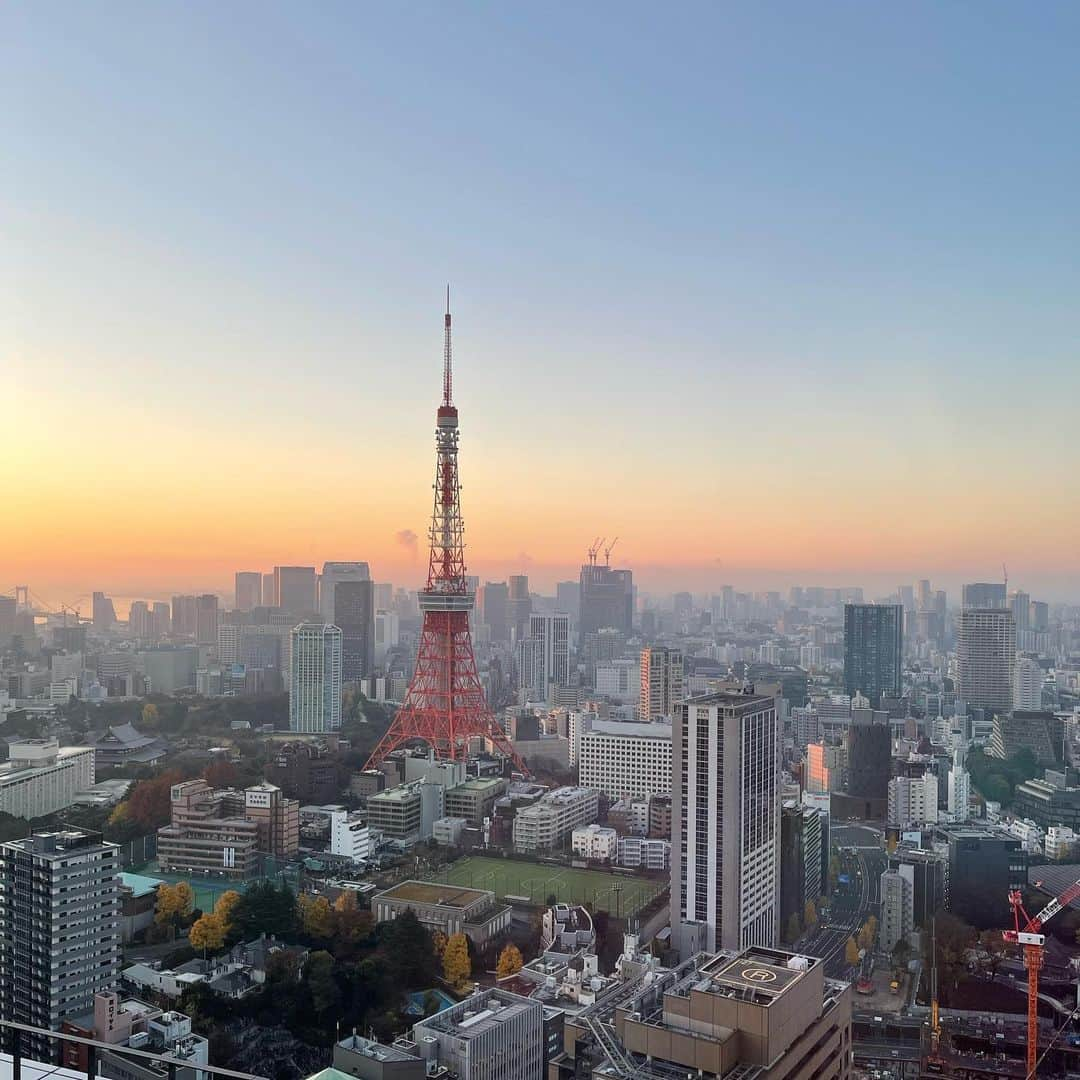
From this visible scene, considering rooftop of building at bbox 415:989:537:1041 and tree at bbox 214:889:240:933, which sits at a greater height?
rooftop of building at bbox 415:989:537:1041

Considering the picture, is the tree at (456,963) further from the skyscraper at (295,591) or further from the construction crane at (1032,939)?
the skyscraper at (295,591)

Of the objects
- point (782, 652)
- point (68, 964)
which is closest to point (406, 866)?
point (68, 964)

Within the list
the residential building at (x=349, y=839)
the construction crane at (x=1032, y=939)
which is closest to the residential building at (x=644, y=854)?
the residential building at (x=349, y=839)

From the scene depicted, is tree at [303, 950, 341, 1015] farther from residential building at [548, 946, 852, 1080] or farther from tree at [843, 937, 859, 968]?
tree at [843, 937, 859, 968]

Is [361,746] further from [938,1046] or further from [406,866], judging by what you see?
[938,1046]

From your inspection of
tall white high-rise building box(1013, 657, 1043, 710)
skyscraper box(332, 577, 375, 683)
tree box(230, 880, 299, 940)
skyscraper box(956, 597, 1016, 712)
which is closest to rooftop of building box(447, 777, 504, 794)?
tree box(230, 880, 299, 940)

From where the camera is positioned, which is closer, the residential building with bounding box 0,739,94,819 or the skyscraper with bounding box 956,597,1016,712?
the residential building with bounding box 0,739,94,819

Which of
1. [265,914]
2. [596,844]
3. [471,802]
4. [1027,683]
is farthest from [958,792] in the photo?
[265,914]

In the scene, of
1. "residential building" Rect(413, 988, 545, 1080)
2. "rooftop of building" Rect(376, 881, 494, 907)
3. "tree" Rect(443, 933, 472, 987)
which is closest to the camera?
"residential building" Rect(413, 988, 545, 1080)
